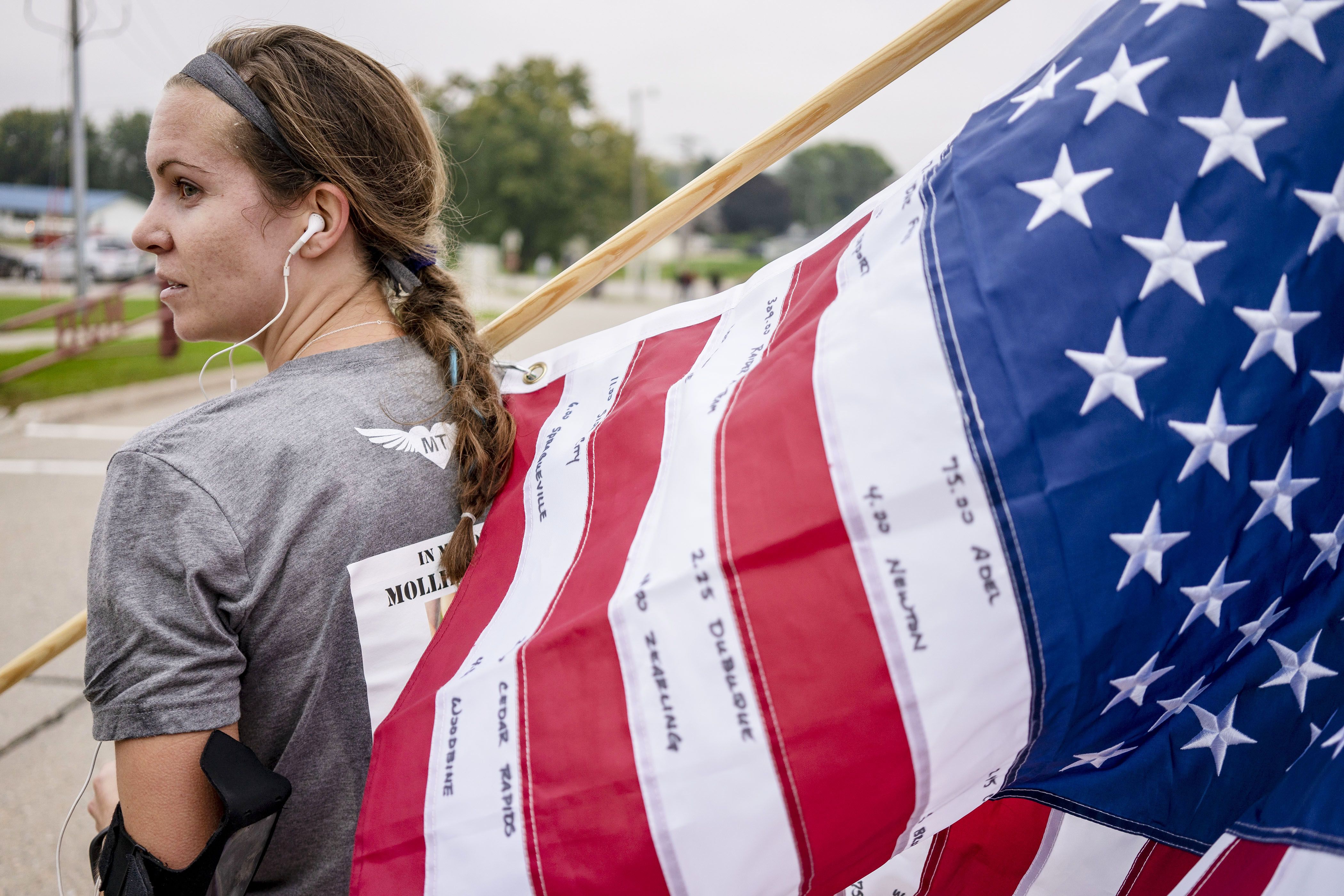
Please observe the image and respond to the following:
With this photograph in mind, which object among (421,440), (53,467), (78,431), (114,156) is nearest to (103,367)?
(114,156)

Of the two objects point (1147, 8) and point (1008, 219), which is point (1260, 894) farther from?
point (1147, 8)

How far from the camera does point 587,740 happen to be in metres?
1.10

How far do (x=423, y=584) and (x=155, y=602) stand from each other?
37cm

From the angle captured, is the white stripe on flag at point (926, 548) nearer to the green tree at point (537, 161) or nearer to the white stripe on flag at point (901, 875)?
the white stripe on flag at point (901, 875)

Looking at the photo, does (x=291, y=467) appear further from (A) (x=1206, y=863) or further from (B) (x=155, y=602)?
(A) (x=1206, y=863)

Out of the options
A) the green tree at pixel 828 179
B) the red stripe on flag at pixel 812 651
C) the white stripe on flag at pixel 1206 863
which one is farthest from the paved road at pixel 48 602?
the green tree at pixel 828 179

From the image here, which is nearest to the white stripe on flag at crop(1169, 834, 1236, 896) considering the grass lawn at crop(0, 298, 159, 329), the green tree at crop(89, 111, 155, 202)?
the green tree at crop(89, 111, 155, 202)

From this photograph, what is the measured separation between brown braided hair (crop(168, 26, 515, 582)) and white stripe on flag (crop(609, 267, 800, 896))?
0.47 metres

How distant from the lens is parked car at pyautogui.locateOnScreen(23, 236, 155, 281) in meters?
14.0

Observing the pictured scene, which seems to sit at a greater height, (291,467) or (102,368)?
(291,467)

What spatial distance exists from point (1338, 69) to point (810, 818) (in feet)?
3.09

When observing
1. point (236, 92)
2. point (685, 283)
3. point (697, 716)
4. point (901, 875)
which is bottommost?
point (685, 283)

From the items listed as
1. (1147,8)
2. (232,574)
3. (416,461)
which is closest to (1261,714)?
(1147,8)

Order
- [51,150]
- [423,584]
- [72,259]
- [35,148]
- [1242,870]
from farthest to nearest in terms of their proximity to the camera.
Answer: [72,259]
[51,150]
[35,148]
[423,584]
[1242,870]
